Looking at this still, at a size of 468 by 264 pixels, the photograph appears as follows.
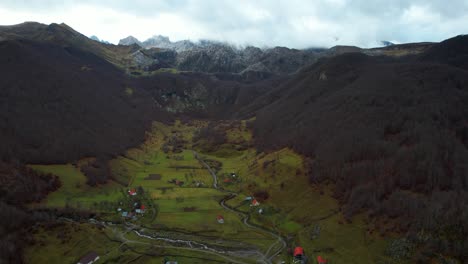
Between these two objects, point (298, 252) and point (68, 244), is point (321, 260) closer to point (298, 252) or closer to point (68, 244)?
point (298, 252)

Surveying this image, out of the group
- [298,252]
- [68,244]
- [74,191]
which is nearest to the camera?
[298,252]

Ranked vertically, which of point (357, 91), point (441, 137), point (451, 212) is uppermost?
point (357, 91)

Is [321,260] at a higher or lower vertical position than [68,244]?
higher

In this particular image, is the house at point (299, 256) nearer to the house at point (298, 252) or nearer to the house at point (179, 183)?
the house at point (298, 252)

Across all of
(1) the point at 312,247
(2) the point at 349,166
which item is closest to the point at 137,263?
(1) the point at 312,247

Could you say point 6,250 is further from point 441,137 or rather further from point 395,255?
point 441,137

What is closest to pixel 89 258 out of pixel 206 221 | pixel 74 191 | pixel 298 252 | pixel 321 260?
pixel 206 221

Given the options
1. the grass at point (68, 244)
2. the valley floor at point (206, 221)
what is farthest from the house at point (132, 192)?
the grass at point (68, 244)
